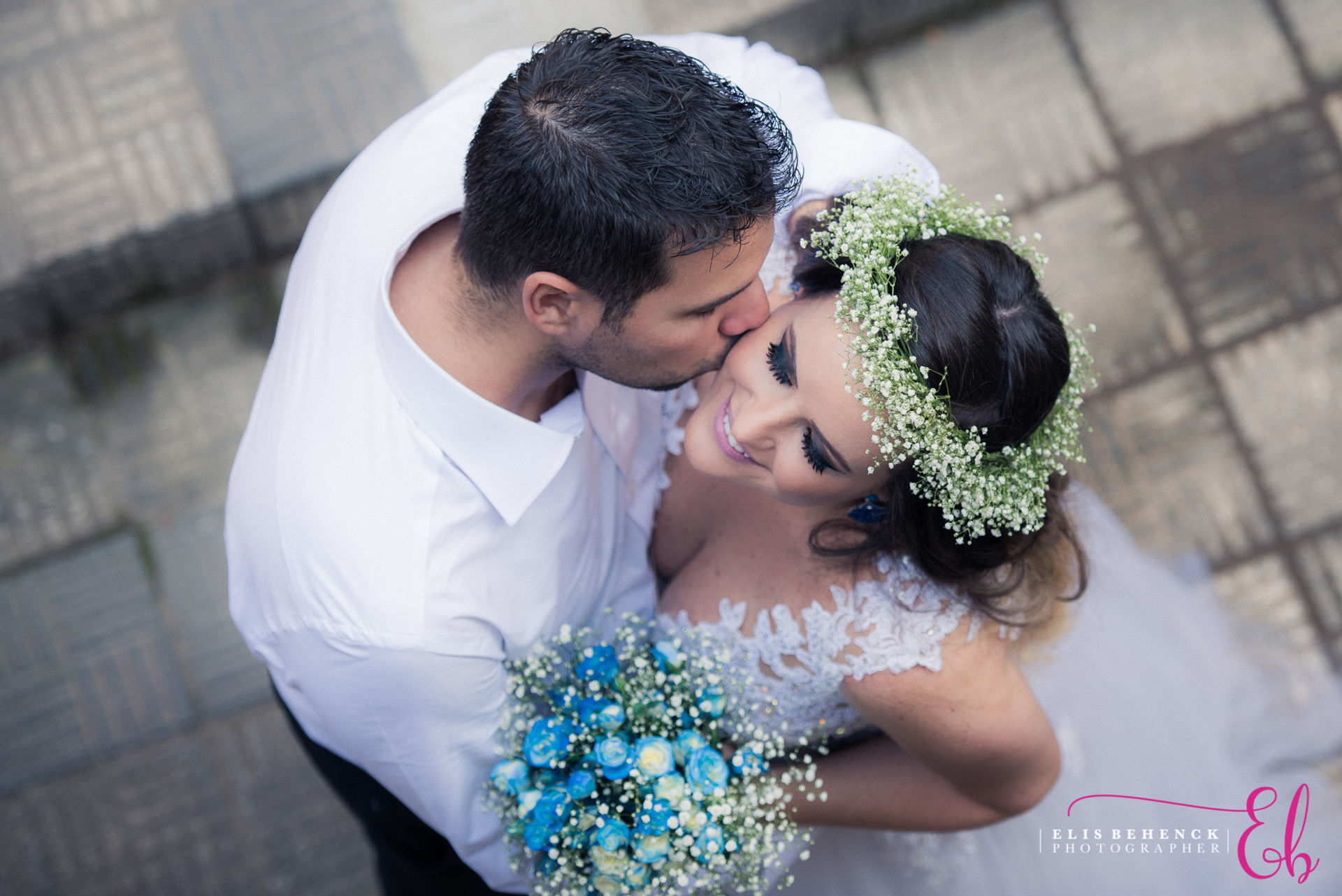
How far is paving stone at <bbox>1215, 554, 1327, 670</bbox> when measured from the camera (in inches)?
148

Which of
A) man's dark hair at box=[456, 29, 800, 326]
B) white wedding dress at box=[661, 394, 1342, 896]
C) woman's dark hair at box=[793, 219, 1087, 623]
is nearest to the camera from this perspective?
man's dark hair at box=[456, 29, 800, 326]

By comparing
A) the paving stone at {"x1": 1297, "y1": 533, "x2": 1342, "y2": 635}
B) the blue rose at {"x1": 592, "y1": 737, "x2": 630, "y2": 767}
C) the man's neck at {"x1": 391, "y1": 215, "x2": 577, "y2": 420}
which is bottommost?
the paving stone at {"x1": 1297, "y1": 533, "x2": 1342, "y2": 635}

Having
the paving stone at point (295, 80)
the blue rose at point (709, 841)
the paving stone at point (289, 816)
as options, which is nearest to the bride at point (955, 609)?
the blue rose at point (709, 841)

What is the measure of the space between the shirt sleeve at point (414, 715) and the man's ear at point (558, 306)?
80cm

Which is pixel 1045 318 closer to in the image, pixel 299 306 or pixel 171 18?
pixel 299 306

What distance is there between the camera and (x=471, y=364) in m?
2.21

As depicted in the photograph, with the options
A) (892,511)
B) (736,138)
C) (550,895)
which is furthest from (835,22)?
(550,895)

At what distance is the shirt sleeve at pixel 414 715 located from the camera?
2.14 metres

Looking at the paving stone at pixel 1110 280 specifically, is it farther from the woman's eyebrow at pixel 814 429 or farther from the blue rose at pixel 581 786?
the blue rose at pixel 581 786

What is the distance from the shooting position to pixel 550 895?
2.30m

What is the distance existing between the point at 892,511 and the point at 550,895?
1.27m

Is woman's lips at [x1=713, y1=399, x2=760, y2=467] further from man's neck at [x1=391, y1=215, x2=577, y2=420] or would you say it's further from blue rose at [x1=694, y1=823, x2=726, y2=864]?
blue rose at [x1=694, y1=823, x2=726, y2=864]

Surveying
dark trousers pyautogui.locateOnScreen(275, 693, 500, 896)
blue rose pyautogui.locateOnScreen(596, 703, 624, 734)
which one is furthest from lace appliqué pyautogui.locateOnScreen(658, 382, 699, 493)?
dark trousers pyautogui.locateOnScreen(275, 693, 500, 896)

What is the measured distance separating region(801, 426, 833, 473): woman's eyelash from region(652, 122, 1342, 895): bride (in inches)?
0.5
